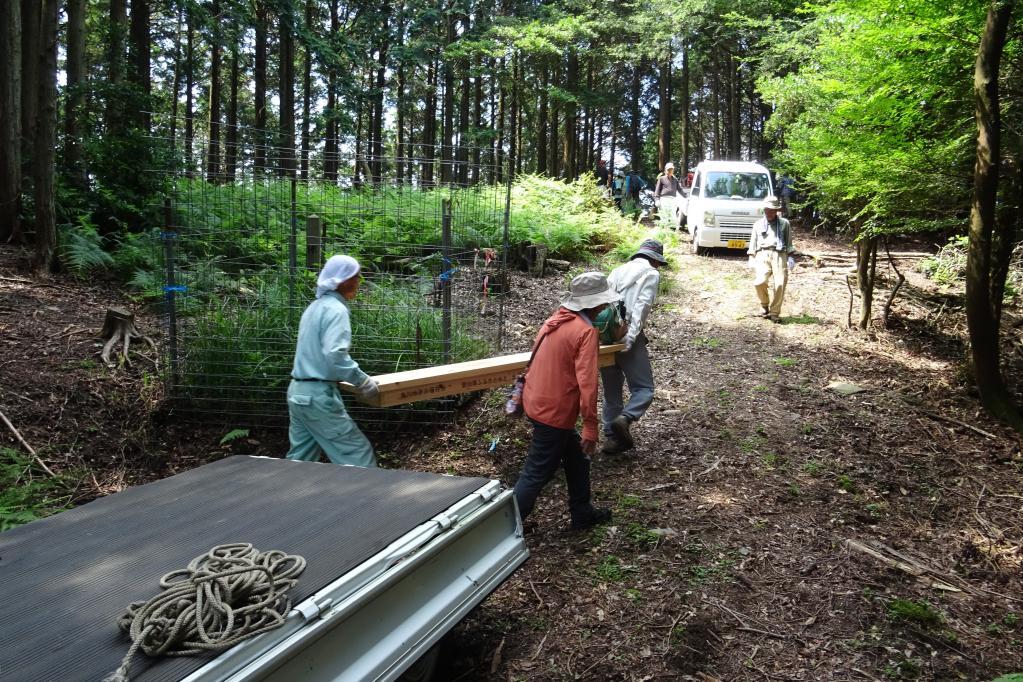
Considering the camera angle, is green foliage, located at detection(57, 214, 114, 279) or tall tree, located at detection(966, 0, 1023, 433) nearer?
tall tree, located at detection(966, 0, 1023, 433)

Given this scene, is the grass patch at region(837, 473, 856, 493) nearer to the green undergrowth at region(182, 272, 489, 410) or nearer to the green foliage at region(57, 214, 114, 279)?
the green undergrowth at region(182, 272, 489, 410)

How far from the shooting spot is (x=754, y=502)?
5.86 meters

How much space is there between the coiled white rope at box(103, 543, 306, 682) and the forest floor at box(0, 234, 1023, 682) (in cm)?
162

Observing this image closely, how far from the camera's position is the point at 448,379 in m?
5.59

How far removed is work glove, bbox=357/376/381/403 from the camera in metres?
5.05

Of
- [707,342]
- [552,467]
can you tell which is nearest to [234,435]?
[552,467]

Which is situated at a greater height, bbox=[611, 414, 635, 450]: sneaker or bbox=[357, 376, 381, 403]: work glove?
bbox=[357, 376, 381, 403]: work glove

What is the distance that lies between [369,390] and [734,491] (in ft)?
10.1

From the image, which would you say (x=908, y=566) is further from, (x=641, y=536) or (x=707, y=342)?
(x=707, y=342)

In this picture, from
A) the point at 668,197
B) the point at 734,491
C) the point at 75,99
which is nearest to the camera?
the point at 734,491

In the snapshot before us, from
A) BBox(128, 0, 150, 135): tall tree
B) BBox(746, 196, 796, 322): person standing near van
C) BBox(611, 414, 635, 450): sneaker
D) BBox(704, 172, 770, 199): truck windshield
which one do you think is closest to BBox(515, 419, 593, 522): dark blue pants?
BBox(611, 414, 635, 450): sneaker

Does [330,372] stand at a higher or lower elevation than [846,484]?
higher

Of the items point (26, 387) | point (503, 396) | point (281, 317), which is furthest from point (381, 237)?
point (26, 387)

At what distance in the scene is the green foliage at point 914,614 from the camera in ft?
14.5
